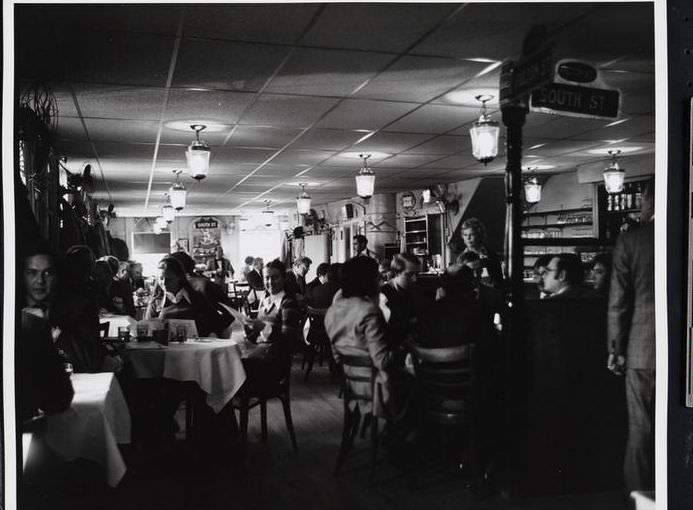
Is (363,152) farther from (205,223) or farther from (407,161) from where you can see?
(205,223)

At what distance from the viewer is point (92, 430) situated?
1.94 meters

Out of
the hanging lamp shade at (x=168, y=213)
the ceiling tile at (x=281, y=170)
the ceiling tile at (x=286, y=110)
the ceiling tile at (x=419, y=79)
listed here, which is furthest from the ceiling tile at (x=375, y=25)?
the ceiling tile at (x=281, y=170)

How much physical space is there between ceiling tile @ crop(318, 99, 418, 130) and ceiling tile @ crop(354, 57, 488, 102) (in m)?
0.11

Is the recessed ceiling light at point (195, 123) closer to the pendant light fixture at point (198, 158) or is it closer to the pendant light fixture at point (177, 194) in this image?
the pendant light fixture at point (198, 158)

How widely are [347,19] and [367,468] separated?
1927 mm

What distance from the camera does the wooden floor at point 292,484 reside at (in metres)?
1.97

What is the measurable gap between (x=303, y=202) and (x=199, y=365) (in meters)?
1.49

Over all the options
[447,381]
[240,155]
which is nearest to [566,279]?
[447,381]

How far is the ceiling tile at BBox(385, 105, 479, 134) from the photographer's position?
340 cm

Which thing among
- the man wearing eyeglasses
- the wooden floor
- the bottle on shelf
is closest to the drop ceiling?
the bottle on shelf

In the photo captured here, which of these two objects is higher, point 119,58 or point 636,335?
point 119,58

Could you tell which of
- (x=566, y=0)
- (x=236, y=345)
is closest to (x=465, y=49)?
(x=566, y=0)

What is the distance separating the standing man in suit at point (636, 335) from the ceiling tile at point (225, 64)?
1840mm

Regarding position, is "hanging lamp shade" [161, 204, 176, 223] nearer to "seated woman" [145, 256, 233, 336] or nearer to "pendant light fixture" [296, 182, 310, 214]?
"seated woman" [145, 256, 233, 336]
